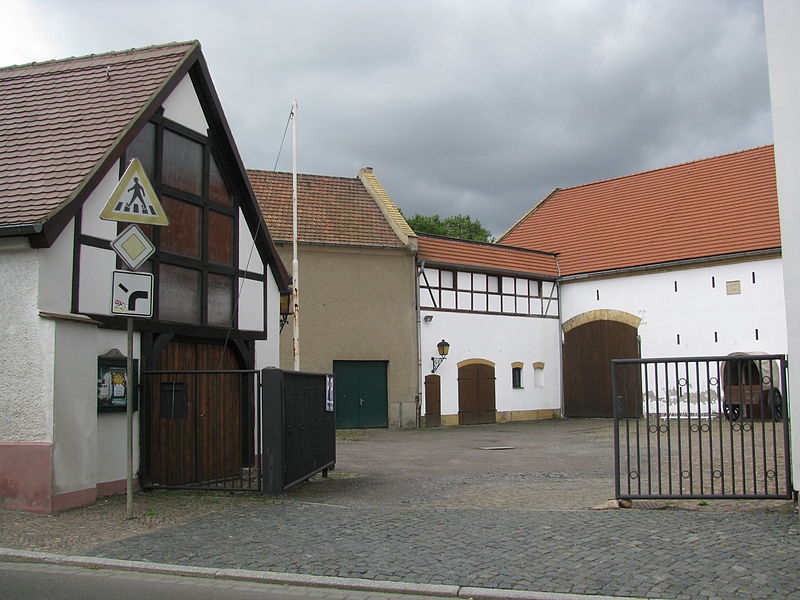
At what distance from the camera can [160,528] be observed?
8.95 meters

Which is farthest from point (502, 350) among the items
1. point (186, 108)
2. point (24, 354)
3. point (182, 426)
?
point (24, 354)

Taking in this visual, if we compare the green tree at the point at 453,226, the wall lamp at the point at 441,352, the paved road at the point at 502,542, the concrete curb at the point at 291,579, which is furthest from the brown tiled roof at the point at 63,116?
the green tree at the point at 453,226

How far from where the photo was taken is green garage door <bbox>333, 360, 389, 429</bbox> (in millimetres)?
28719

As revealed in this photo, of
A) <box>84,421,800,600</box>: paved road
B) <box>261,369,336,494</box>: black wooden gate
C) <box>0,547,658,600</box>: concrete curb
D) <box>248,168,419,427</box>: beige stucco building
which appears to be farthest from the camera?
<box>248,168,419,427</box>: beige stucco building

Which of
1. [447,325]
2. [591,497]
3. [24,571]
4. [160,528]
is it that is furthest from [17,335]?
[447,325]

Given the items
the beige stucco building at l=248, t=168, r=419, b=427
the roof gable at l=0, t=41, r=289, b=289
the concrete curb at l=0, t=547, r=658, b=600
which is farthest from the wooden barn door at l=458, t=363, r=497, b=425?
the concrete curb at l=0, t=547, r=658, b=600

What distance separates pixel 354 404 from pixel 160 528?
20.1 meters

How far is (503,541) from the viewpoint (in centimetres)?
801

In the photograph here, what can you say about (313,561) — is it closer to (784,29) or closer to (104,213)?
(104,213)

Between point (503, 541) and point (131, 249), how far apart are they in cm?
500

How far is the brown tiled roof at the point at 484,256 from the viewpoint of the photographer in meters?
31.2

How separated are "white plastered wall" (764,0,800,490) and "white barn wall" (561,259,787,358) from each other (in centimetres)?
2051

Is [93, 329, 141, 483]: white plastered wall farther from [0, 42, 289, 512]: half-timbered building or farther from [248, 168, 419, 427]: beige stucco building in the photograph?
[248, 168, 419, 427]: beige stucco building

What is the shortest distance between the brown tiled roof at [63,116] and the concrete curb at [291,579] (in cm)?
429
